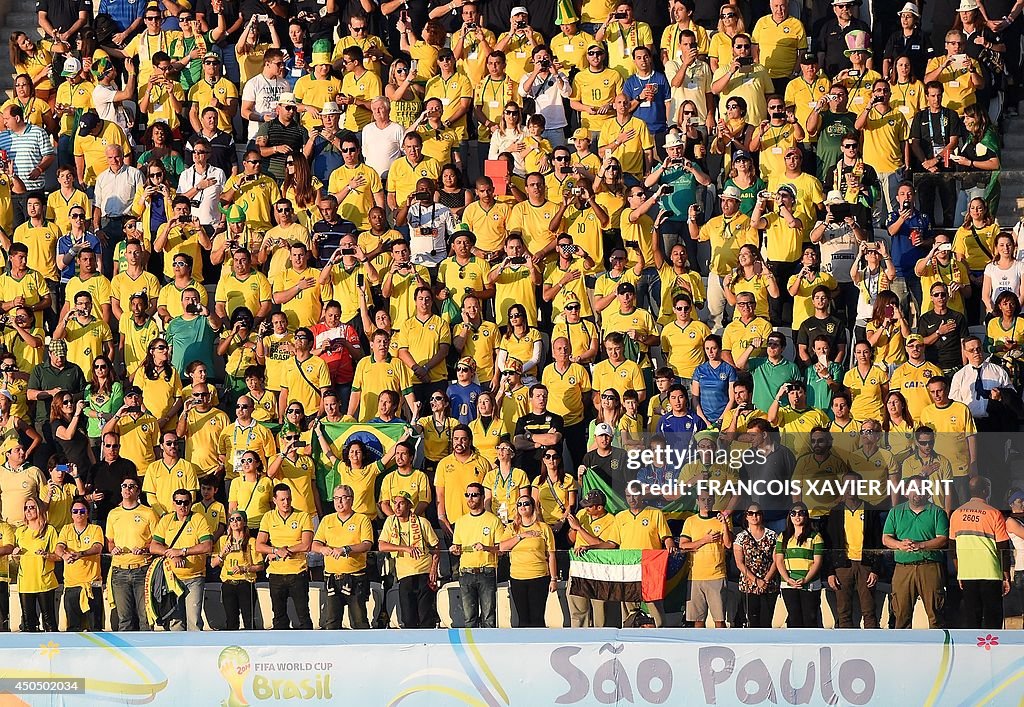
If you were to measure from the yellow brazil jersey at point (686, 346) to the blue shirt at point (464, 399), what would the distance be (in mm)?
1741

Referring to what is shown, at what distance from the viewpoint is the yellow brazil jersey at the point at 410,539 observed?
12844 millimetres

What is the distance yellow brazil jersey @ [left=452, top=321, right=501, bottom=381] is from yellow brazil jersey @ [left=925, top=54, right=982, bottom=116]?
4.88 metres

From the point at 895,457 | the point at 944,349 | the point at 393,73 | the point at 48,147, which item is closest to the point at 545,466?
the point at 895,457

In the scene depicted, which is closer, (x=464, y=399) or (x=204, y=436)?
(x=464, y=399)

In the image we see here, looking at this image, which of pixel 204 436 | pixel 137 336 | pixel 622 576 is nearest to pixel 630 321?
pixel 622 576

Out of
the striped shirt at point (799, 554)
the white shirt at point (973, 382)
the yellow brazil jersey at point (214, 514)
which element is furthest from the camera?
the white shirt at point (973, 382)

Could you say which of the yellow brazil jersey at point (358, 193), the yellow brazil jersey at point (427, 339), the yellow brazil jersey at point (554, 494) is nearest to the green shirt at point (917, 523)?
the yellow brazil jersey at point (554, 494)

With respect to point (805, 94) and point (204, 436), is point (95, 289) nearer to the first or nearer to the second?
point (204, 436)

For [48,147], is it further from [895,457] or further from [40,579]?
[895,457]

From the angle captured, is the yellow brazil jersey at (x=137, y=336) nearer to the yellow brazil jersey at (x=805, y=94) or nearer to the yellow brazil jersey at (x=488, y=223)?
the yellow brazil jersey at (x=488, y=223)

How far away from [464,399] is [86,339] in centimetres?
375

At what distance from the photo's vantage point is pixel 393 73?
1731 cm

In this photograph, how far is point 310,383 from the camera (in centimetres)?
1533

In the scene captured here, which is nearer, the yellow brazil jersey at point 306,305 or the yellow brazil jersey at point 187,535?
the yellow brazil jersey at point 187,535
